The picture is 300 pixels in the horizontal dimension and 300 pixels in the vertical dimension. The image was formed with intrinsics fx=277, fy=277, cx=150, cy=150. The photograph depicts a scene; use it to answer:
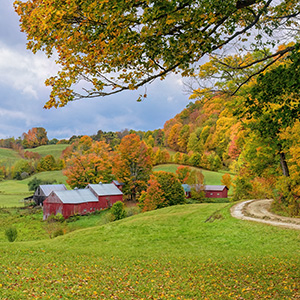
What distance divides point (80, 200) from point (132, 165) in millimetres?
12011

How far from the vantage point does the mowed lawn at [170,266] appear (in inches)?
276

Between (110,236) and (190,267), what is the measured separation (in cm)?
1009

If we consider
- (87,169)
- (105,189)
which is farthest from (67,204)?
(87,169)

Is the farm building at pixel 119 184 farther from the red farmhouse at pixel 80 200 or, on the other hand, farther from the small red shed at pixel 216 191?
the small red shed at pixel 216 191

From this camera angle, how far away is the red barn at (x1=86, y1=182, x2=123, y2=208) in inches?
1660

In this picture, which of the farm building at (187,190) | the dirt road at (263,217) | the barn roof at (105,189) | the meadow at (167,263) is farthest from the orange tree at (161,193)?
the farm building at (187,190)

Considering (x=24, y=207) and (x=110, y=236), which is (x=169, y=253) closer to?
(x=110, y=236)

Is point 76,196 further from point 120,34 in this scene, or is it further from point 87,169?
point 120,34

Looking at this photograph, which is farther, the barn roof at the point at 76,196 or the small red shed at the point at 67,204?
the barn roof at the point at 76,196

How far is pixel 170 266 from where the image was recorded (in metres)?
10.8

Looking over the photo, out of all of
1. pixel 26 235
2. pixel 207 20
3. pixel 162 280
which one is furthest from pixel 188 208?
pixel 207 20

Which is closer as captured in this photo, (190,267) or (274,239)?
(190,267)

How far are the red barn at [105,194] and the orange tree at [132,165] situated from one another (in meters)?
2.87

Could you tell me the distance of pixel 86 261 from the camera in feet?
36.8
